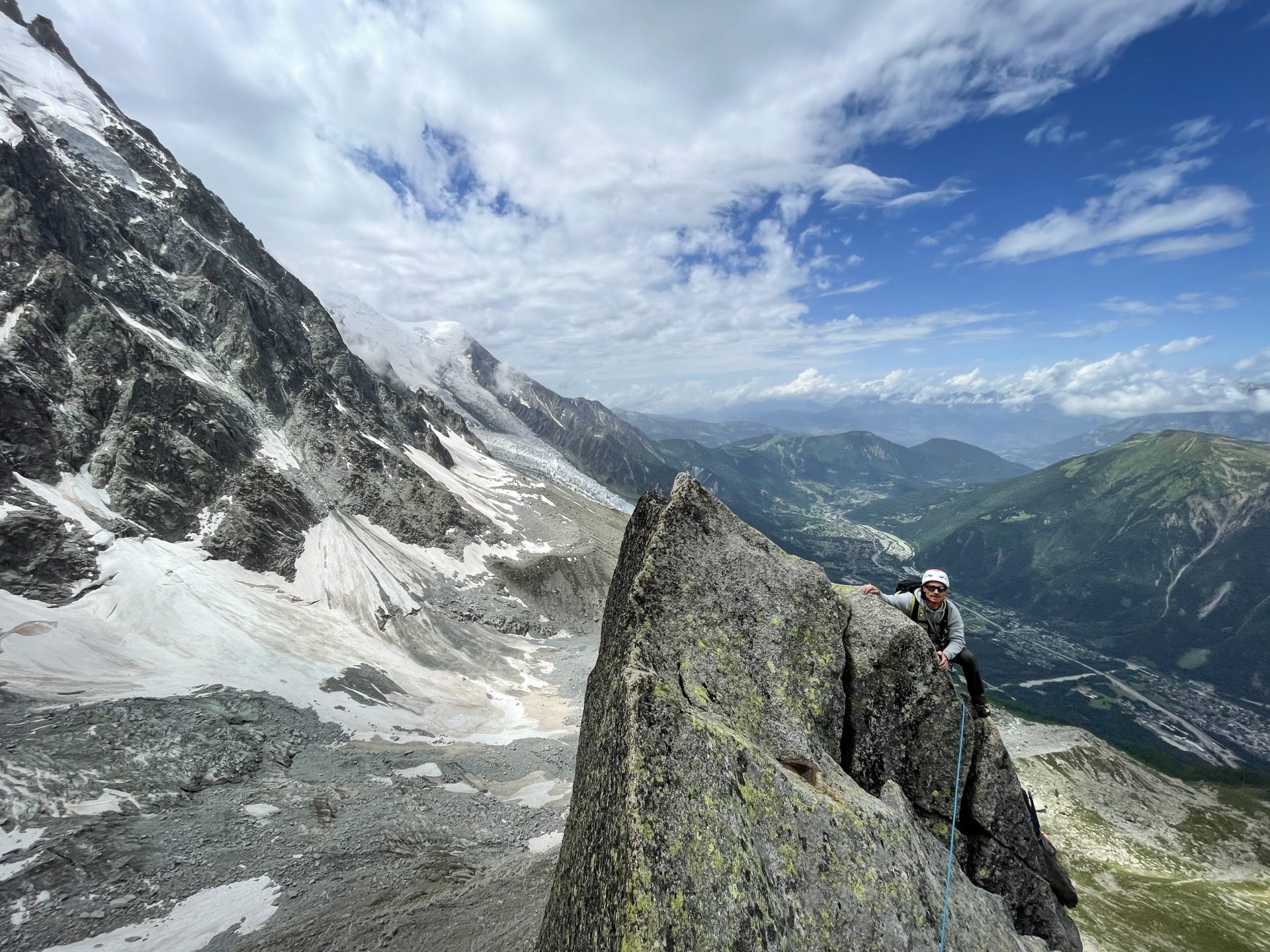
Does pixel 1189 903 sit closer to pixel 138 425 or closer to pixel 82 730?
pixel 82 730

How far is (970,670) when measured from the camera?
14141 mm

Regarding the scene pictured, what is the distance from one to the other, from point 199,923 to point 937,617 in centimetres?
4507

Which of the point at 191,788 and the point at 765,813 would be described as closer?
the point at 765,813

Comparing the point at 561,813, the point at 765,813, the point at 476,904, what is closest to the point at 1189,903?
the point at 561,813

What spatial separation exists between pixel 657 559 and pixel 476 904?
112 ft

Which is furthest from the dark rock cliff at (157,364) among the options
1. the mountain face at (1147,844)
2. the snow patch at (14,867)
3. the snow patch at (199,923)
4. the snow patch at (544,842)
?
the mountain face at (1147,844)

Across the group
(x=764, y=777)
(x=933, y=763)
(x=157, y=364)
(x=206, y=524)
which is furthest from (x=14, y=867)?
(x=157, y=364)

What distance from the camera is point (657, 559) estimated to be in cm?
1352

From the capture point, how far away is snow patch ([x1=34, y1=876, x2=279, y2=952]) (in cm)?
2962

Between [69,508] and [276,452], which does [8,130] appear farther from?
[69,508]

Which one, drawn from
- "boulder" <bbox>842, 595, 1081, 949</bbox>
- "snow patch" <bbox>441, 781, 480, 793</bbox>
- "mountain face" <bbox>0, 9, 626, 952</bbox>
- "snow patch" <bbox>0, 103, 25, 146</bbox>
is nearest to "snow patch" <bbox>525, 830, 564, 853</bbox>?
"mountain face" <bbox>0, 9, 626, 952</bbox>

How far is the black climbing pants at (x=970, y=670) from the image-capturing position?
13.9 m

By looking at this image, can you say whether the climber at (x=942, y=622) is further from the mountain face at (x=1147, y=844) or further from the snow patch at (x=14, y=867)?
the snow patch at (x=14, y=867)

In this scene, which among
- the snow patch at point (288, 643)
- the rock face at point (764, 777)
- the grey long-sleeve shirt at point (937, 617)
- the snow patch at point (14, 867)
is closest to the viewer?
the rock face at point (764, 777)
